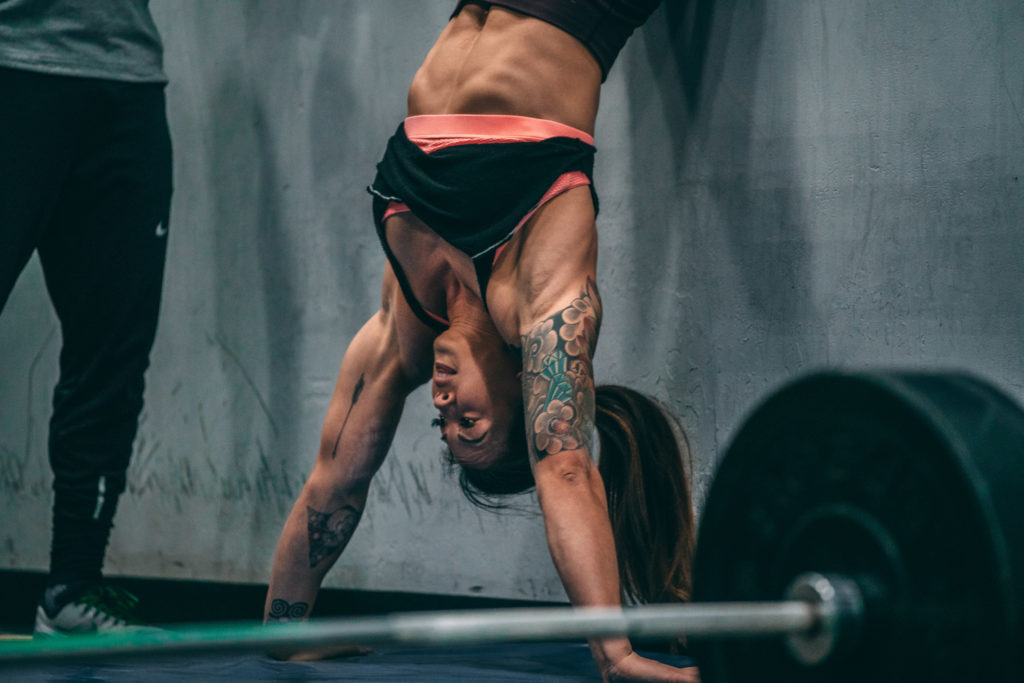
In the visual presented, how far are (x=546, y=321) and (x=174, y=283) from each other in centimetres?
144

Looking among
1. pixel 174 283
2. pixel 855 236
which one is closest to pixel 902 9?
pixel 855 236

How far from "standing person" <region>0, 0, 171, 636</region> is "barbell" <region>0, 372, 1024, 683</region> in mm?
1356

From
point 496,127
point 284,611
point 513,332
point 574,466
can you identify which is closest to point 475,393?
point 513,332

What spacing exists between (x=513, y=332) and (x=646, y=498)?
1.31 ft

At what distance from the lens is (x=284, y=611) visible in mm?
1705

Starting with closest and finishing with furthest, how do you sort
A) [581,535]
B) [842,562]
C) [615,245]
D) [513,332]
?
[842,562] → [581,535] → [513,332] → [615,245]

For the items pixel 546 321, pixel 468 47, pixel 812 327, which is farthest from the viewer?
pixel 812 327

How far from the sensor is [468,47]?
157 cm

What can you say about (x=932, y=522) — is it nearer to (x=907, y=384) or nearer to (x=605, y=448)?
(x=907, y=384)

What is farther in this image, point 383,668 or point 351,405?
point 351,405

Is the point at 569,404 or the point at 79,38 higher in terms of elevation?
the point at 79,38

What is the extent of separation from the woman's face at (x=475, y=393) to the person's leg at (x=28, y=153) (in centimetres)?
79

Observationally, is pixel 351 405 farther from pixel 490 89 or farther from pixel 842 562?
pixel 842 562

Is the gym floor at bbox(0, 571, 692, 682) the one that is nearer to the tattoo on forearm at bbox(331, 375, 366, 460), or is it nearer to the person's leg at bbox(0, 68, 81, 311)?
the tattoo on forearm at bbox(331, 375, 366, 460)
